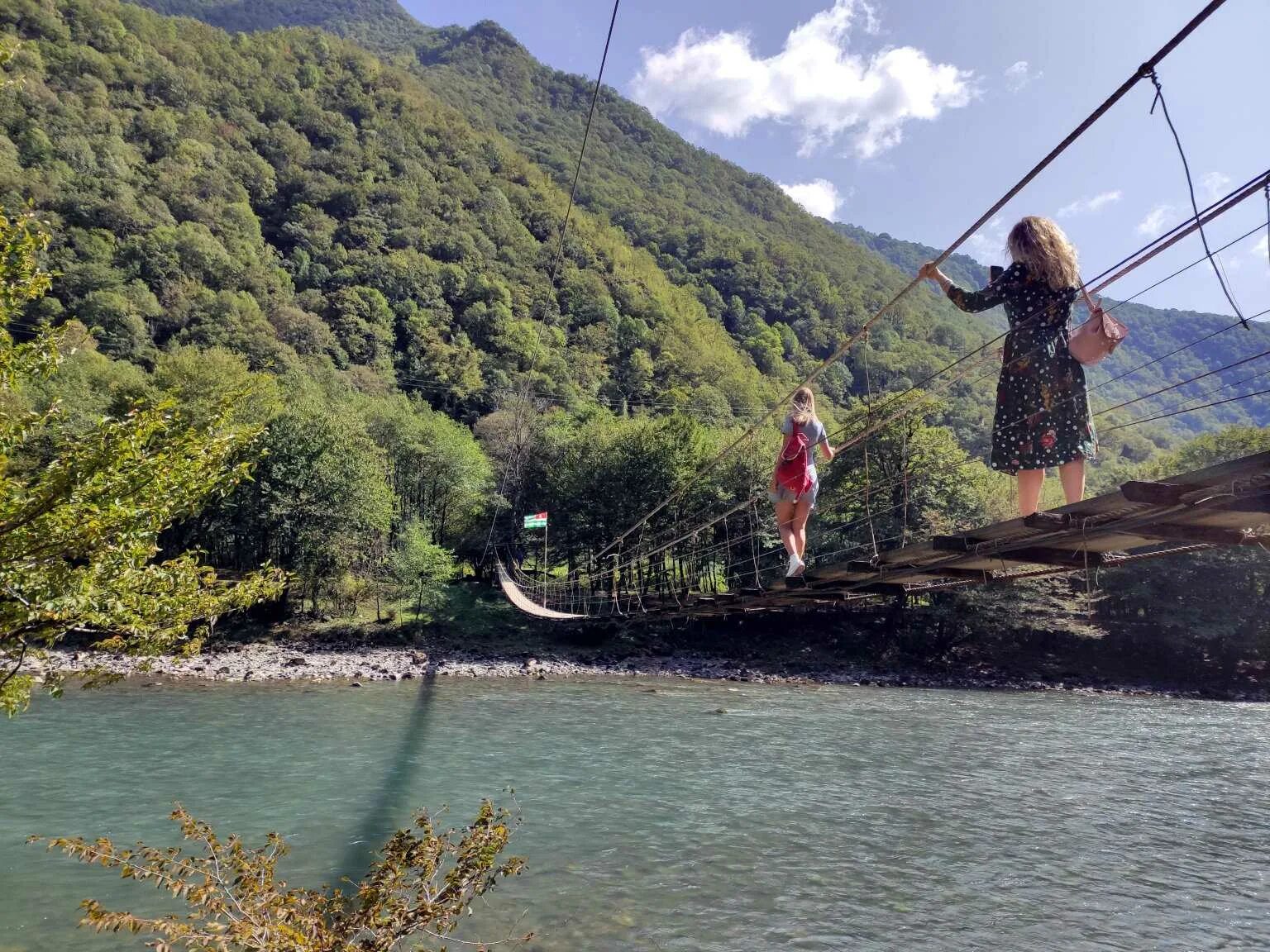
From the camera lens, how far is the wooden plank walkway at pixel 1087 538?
2494 millimetres

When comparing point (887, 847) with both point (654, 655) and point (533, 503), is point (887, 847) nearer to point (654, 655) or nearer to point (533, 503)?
point (654, 655)

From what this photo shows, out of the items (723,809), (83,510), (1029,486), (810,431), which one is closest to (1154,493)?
(1029,486)

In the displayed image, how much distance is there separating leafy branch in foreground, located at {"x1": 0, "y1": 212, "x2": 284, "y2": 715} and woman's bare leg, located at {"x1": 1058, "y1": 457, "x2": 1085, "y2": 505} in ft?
11.4

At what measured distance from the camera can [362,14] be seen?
469 ft

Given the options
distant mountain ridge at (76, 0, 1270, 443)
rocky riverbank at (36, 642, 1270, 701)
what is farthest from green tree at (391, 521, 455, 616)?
distant mountain ridge at (76, 0, 1270, 443)

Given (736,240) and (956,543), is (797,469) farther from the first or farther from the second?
(736,240)

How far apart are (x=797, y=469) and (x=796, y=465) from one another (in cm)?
2

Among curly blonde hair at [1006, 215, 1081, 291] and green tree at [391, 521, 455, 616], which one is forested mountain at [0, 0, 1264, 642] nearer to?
green tree at [391, 521, 455, 616]

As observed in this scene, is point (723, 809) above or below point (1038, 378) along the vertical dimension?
below

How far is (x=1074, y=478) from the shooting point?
112 inches

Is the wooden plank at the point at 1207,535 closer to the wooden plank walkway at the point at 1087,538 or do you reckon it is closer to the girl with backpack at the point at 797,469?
the wooden plank walkway at the point at 1087,538

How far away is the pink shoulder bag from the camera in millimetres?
2457

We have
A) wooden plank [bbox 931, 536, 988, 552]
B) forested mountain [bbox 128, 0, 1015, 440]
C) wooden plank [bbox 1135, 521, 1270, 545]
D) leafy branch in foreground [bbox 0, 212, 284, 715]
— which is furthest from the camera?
forested mountain [bbox 128, 0, 1015, 440]

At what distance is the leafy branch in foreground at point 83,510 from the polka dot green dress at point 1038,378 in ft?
10.5
